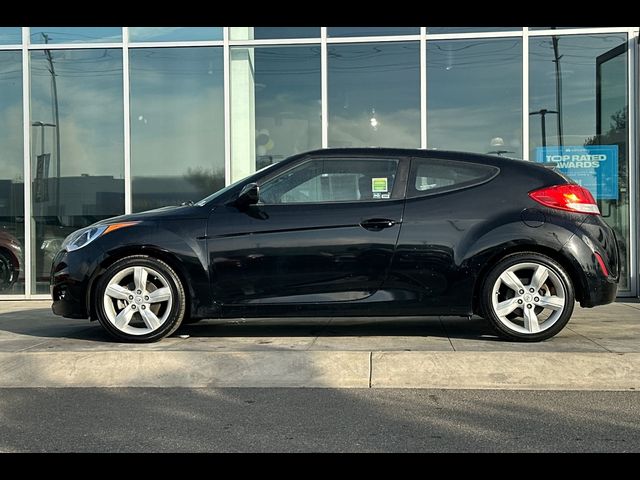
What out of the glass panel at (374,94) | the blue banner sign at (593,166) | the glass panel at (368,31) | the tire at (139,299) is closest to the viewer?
the tire at (139,299)

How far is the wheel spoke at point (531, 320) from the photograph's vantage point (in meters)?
5.24

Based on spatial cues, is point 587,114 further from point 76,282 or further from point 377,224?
point 76,282

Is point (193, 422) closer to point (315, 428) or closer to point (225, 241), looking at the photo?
point (315, 428)

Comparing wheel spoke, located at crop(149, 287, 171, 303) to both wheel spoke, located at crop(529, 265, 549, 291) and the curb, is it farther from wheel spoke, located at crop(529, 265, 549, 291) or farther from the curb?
wheel spoke, located at crop(529, 265, 549, 291)

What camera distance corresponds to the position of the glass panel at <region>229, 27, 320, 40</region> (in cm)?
955

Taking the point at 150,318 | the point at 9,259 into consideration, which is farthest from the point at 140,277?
the point at 9,259

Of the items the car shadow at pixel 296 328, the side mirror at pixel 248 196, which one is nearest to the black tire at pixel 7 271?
the car shadow at pixel 296 328

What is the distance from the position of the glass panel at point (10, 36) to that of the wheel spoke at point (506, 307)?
26.9ft

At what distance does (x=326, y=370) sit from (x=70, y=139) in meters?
6.75

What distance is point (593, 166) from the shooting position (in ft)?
29.9

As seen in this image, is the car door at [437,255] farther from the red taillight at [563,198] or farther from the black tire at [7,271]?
the black tire at [7,271]

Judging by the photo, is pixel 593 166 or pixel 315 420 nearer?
pixel 315 420

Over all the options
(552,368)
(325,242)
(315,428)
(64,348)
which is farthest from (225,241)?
(552,368)

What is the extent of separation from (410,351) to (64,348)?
9.00ft
